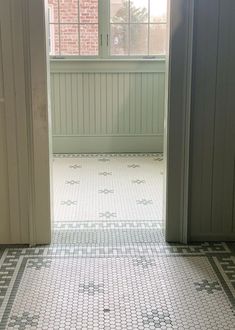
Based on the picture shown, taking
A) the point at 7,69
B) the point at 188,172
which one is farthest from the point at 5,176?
the point at 188,172

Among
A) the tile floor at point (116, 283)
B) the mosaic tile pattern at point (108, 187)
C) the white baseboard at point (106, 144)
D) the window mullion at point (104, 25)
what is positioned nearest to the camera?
the tile floor at point (116, 283)

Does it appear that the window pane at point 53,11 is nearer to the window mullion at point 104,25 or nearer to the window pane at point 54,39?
the window pane at point 54,39

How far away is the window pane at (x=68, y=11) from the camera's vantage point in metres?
5.20

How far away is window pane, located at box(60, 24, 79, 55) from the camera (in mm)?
5258

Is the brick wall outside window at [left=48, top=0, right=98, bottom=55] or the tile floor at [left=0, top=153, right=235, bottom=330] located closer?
the tile floor at [left=0, top=153, right=235, bottom=330]

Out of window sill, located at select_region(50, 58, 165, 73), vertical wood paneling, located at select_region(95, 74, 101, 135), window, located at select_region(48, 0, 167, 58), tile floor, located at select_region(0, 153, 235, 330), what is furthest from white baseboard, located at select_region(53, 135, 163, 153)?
tile floor, located at select_region(0, 153, 235, 330)

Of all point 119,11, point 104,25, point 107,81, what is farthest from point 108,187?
point 119,11

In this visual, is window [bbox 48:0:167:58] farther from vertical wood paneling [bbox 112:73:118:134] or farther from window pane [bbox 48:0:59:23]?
vertical wood paneling [bbox 112:73:118:134]

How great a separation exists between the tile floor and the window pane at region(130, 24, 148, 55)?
2.62m

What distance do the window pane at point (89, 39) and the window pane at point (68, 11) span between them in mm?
127

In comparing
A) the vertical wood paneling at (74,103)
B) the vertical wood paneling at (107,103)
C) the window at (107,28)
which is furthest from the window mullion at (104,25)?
the vertical wood paneling at (74,103)

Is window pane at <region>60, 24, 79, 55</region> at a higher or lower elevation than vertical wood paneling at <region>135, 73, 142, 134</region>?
higher

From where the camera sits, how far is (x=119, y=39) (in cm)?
528

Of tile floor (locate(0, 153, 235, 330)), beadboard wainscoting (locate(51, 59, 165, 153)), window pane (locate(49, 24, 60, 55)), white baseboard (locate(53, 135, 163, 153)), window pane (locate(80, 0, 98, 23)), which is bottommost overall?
tile floor (locate(0, 153, 235, 330))
